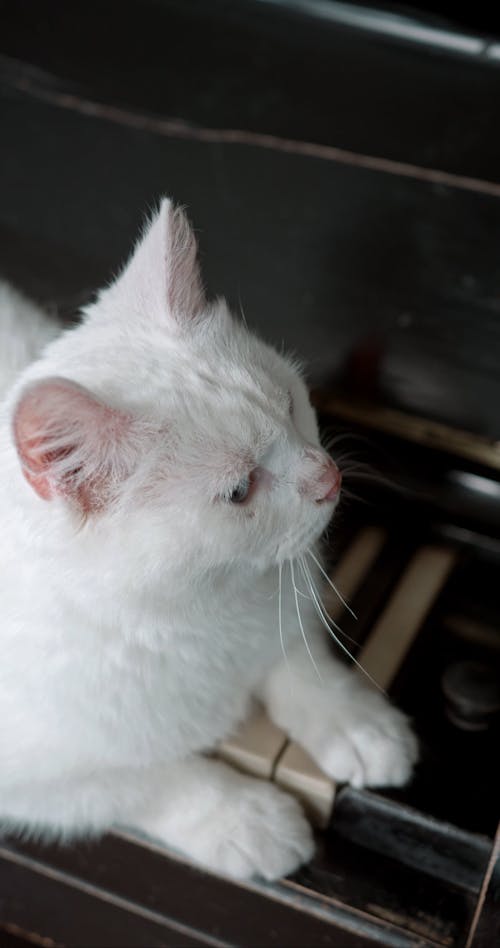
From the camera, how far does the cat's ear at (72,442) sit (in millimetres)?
682

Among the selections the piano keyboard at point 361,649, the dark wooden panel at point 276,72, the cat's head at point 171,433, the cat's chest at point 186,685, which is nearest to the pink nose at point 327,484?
the cat's head at point 171,433

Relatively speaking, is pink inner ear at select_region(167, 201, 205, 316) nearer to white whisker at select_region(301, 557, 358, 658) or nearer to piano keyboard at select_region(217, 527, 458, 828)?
white whisker at select_region(301, 557, 358, 658)

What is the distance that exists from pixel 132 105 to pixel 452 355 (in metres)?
0.45

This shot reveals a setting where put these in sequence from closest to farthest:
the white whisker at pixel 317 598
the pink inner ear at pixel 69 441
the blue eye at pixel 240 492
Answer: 1. the pink inner ear at pixel 69 441
2. the blue eye at pixel 240 492
3. the white whisker at pixel 317 598

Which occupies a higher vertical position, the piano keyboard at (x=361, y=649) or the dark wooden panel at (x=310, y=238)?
the dark wooden panel at (x=310, y=238)

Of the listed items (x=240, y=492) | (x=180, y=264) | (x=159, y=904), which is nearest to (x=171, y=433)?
(x=240, y=492)

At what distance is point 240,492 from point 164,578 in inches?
3.6

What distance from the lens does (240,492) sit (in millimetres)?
799

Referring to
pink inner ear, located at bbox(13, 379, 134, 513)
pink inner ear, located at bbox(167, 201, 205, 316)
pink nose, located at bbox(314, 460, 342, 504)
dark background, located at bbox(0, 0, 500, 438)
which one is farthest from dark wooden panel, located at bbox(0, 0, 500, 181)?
pink inner ear, located at bbox(13, 379, 134, 513)

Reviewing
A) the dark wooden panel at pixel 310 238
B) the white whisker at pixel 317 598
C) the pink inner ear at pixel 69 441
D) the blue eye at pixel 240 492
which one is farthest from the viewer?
the dark wooden panel at pixel 310 238

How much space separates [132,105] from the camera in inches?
43.8

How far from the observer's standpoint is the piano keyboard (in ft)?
3.27

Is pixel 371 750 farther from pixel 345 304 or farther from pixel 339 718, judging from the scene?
pixel 345 304

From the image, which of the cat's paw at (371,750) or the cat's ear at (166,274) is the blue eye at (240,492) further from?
the cat's paw at (371,750)
